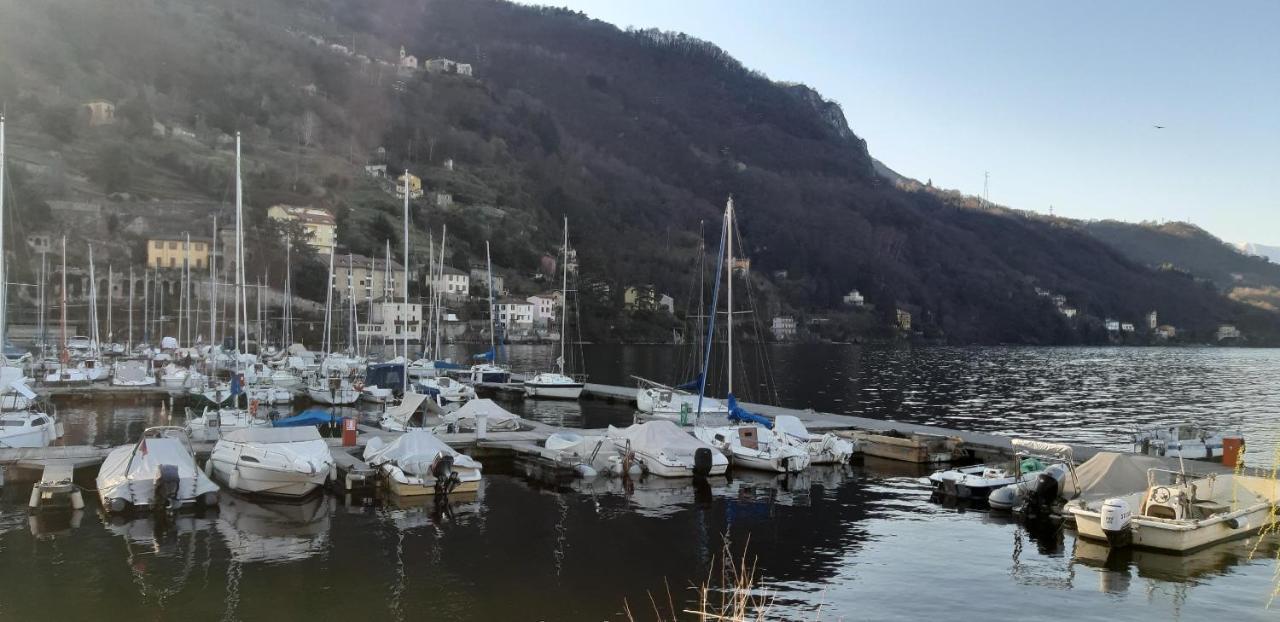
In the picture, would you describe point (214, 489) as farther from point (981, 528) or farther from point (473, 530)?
point (981, 528)

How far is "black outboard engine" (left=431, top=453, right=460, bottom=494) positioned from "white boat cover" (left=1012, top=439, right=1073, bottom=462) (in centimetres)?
1666

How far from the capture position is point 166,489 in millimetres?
21219

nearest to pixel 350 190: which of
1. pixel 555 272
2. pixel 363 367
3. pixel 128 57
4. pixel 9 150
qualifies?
pixel 555 272

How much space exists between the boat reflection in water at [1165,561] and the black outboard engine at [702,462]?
1046 cm

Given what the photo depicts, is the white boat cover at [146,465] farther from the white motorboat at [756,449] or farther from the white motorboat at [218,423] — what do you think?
the white motorboat at [756,449]

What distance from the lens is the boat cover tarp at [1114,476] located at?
22141 millimetres

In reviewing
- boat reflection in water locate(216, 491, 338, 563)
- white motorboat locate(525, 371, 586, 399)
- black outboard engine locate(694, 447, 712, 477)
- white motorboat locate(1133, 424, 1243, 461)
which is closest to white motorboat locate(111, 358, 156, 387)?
white motorboat locate(525, 371, 586, 399)

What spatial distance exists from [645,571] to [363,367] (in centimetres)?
4901

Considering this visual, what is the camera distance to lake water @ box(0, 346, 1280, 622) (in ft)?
50.7

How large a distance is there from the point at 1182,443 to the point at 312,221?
407 feet

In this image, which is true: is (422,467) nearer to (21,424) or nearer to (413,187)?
(21,424)

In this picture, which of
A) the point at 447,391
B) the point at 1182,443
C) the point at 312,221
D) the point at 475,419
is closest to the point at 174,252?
the point at 312,221

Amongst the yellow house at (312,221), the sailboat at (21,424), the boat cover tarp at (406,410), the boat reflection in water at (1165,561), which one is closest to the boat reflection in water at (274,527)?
the boat cover tarp at (406,410)

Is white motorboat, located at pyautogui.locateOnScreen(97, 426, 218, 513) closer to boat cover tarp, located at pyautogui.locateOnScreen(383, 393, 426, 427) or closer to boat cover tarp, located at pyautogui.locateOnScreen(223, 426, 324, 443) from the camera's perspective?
boat cover tarp, located at pyautogui.locateOnScreen(223, 426, 324, 443)
